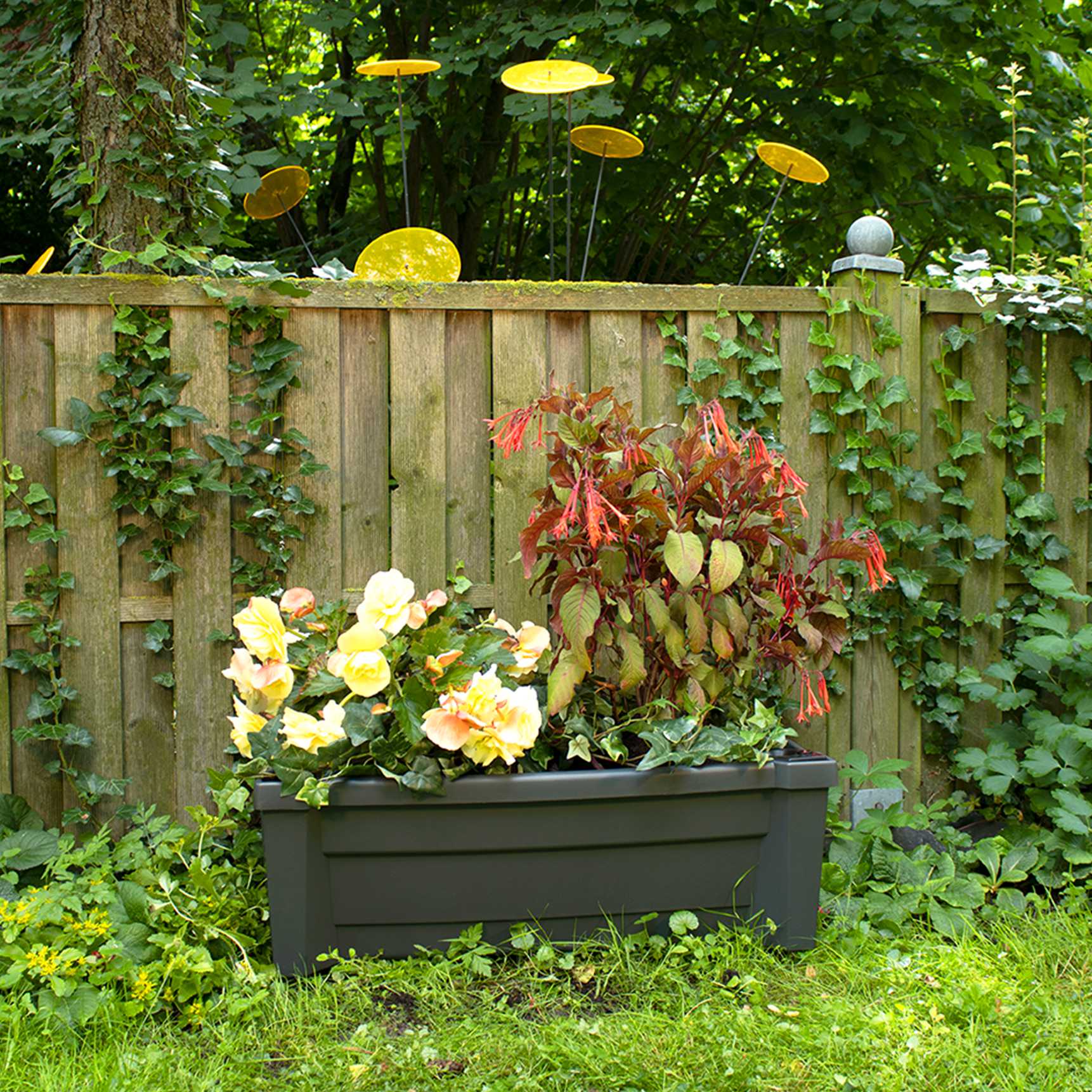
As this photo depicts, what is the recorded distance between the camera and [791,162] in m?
2.86

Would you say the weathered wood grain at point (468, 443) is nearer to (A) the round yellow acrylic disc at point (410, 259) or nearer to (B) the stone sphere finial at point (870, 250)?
(A) the round yellow acrylic disc at point (410, 259)

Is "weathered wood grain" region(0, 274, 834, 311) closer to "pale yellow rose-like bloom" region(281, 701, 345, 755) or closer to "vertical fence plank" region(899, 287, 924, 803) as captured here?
"vertical fence plank" region(899, 287, 924, 803)

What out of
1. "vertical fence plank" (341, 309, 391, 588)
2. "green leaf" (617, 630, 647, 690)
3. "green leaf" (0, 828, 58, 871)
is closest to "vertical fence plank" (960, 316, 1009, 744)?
"green leaf" (617, 630, 647, 690)

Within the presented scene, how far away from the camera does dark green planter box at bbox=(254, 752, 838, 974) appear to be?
197cm

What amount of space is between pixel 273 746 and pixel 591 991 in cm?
83

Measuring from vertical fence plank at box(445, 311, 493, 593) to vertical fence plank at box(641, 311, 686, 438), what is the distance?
0.42 meters

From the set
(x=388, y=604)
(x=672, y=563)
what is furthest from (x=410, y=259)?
(x=672, y=563)

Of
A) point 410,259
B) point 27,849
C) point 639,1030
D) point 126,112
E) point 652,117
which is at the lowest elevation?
point 639,1030

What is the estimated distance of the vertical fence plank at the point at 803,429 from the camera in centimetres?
271

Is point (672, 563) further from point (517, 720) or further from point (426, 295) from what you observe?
point (426, 295)

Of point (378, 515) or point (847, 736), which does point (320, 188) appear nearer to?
point (378, 515)

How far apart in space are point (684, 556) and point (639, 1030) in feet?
2.96

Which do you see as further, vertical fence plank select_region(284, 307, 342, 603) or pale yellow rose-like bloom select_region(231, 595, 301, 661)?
vertical fence plank select_region(284, 307, 342, 603)

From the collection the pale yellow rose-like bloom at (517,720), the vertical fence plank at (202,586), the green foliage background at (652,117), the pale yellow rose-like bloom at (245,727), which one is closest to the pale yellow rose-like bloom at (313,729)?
the pale yellow rose-like bloom at (245,727)
